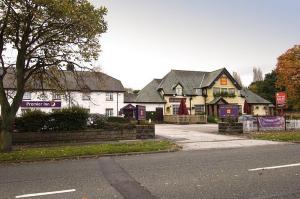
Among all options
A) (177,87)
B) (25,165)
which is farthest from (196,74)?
(25,165)

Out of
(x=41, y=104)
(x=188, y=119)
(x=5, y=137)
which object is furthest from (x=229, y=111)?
(x=41, y=104)

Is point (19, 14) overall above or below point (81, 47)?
above

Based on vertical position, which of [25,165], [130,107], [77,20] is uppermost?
[77,20]

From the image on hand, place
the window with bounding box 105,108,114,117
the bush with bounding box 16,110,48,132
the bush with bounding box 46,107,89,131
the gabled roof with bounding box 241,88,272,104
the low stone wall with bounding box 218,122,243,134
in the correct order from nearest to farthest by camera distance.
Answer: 1. the bush with bounding box 16,110,48,132
2. the bush with bounding box 46,107,89,131
3. the low stone wall with bounding box 218,122,243,134
4. the window with bounding box 105,108,114,117
5. the gabled roof with bounding box 241,88,272,104

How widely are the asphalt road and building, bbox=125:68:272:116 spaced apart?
4254cm

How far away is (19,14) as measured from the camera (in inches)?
661

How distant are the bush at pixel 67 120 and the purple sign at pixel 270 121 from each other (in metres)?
14.9

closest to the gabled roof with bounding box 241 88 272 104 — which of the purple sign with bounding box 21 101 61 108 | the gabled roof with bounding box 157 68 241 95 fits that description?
the gabled roof with bounding box 157 68 241 95

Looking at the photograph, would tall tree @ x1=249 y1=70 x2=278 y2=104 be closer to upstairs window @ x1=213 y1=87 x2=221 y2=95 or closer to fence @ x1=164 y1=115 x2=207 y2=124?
upstairs window @ x1=213 y1=87 x2=221 y2=95

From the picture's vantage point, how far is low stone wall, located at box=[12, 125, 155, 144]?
21672mm

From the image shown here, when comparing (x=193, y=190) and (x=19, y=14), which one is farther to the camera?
(x=19, y=14)

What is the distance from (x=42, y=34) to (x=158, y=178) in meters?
10.8

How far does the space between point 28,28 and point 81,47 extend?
276 centimetres

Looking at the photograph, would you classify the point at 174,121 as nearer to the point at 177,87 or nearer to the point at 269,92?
the point at 177,87
